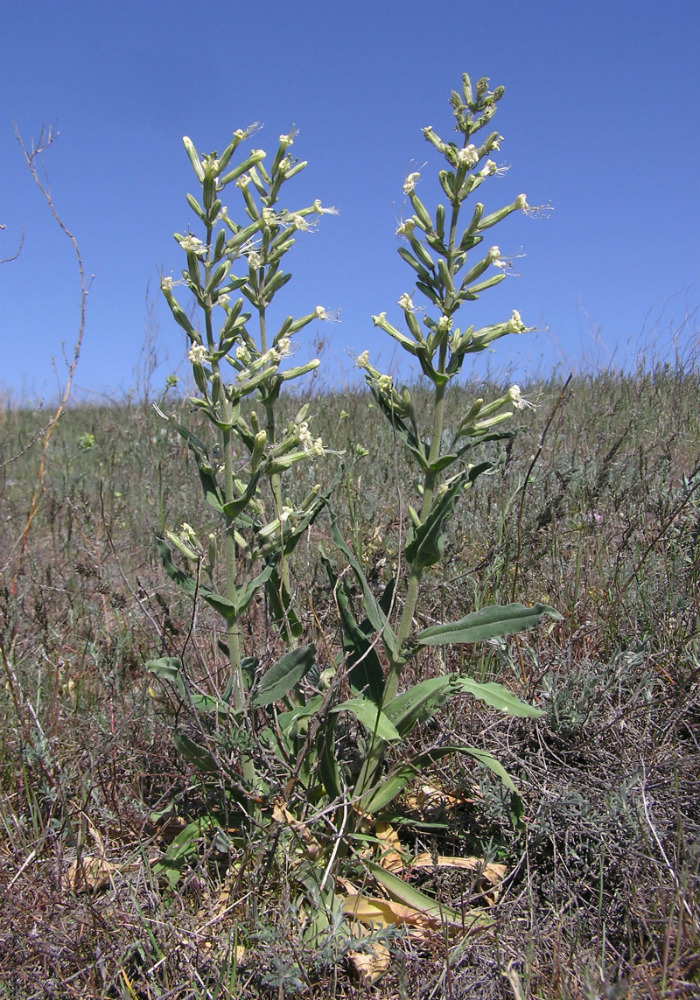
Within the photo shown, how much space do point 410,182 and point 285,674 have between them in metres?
1.68

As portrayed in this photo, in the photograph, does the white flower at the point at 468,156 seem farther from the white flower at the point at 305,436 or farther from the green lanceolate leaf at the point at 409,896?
the green lanceolate leaf at the point at 409,896

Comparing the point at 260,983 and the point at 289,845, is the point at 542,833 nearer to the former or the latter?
the point at 289,845

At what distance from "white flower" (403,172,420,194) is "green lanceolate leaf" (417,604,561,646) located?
4.67 feet

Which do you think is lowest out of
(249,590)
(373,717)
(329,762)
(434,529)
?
(329,762)

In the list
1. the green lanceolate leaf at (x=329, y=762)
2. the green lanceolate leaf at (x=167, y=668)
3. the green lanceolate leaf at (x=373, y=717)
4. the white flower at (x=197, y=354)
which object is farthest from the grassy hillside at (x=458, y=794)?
the white flower at (x=197, y=354)

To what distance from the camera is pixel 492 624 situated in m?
1.99

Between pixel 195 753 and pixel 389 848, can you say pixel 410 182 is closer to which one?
pixel 195 753

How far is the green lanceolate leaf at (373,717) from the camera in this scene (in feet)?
6.27

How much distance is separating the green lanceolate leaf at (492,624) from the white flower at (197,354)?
1.08m

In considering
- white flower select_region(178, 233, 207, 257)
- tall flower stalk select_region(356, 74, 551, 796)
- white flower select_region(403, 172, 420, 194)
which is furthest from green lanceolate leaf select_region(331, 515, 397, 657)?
white flower select_region(403, 172, 420, 194)

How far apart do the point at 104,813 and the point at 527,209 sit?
237cm

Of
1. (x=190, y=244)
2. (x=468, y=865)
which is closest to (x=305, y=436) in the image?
(x=190, y=244)

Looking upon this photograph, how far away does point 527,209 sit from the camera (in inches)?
89.6

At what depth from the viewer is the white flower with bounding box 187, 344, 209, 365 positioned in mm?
2070
